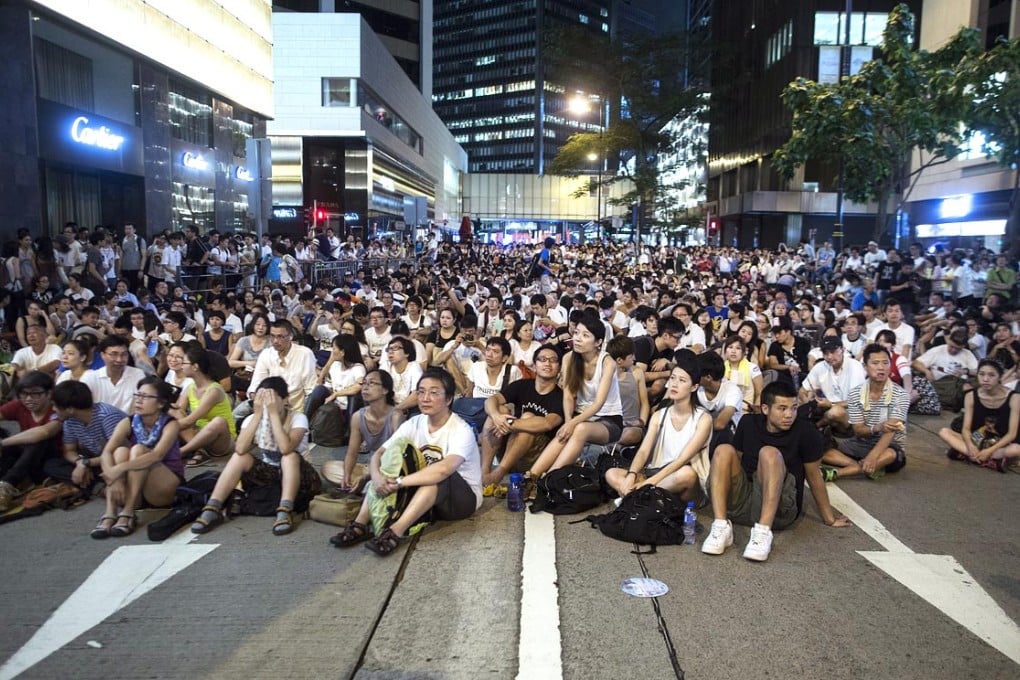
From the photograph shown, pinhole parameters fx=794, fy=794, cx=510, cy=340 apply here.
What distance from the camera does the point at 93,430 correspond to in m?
6.56

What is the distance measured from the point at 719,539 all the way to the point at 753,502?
0.53 meters

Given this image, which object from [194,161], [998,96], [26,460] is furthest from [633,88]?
[26,460]

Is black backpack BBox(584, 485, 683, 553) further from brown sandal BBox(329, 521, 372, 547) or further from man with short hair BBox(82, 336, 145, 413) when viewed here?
man with short hair BBox(82, 336, 145, 413)

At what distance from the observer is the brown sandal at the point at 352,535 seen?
17.8ft

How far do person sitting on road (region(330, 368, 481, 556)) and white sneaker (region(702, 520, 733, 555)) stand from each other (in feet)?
5.60

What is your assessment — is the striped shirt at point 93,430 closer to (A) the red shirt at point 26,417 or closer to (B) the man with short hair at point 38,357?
(A) the red shirt at point 26,417

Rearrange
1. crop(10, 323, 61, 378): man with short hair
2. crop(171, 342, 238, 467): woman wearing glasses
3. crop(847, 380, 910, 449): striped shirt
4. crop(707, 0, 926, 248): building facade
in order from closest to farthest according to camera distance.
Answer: crop(171, 342, 238, 467): woman wearing glasses, crop(847, 380, 910, 449): striped shirt, crop(10, 323, 61, 378): man with short hair, crop(707, 0, 926, 248): building facade

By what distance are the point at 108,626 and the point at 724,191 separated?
61.6m

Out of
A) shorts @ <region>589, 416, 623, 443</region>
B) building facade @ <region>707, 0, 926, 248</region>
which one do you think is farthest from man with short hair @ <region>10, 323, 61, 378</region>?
building facade @ <region>707, 0, 926, 248</region>

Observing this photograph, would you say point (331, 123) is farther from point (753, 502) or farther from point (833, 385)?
point (753, 502)

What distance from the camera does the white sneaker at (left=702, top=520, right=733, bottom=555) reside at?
534cm

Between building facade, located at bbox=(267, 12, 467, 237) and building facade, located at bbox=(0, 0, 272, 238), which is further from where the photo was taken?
building facade, located at bbox=(267, 12, 467, 237)

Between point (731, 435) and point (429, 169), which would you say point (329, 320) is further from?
point (429, 169)

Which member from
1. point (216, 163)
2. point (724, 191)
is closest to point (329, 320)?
point (216, 163)
